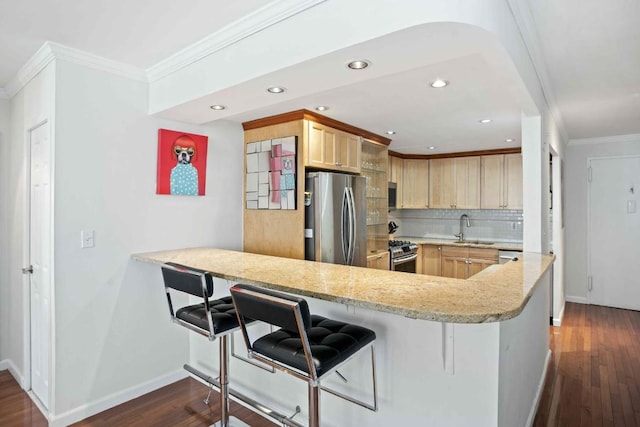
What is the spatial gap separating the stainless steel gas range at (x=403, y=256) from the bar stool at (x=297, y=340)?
3099mm

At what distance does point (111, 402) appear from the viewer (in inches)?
102

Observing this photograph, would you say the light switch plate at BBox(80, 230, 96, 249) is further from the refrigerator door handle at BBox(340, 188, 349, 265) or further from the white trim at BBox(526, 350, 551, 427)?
the white trim at BBox(526, 350, 551, 427)

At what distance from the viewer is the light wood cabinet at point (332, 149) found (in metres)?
3.35

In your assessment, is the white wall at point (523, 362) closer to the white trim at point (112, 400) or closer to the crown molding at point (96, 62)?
the white trim at point (112, 400)

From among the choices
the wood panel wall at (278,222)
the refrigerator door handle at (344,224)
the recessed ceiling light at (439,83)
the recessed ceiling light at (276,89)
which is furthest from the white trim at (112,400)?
the recessed ceiling light at (439,83)

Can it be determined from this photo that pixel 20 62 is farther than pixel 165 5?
Yes

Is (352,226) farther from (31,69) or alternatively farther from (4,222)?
(4,222)

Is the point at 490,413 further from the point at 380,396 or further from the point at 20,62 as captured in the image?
the point at 20,62

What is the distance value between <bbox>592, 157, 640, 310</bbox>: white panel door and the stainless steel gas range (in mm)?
2491

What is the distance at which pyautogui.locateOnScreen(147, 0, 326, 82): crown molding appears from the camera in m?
1.72

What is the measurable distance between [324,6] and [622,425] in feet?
10.2

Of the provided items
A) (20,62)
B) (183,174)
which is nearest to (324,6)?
(183,174)

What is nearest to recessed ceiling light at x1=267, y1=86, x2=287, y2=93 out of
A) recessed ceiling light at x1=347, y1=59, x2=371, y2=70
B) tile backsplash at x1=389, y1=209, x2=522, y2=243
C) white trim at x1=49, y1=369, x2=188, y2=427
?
recessed ceiling light at x1=347, y1=59, x2=371, y2=70

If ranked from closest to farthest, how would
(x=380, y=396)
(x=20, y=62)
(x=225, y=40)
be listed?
(x=380, y=396) → (x=225, y=40) → (x=20, y=62)
